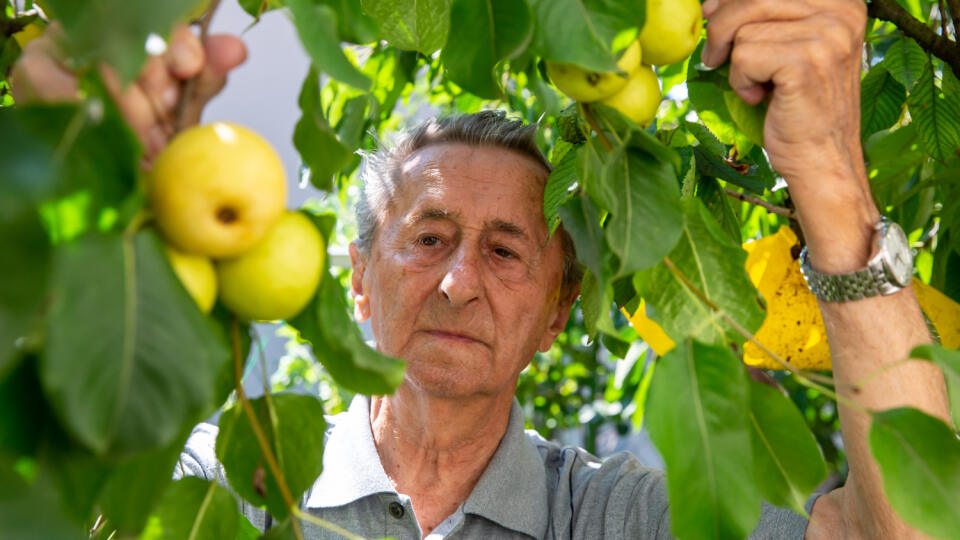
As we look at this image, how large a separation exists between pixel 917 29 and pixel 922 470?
2.51 ft

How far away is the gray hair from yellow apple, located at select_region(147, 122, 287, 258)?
1277 mm

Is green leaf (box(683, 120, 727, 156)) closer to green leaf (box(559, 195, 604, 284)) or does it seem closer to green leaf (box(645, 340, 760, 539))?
green leaf (box(559, 195, 604, 284))

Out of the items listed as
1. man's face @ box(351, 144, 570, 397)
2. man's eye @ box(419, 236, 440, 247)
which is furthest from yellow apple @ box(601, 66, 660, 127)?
man's eye @ box(419, 236, 440, 247)

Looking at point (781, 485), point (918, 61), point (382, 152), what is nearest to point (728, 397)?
point (781, 485)

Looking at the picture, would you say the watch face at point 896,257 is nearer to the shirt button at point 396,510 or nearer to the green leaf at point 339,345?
the green leaf at point 339,345

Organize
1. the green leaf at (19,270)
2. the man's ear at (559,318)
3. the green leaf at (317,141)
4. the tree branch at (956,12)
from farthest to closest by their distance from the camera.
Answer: the man's ear at (559,318) < the tree branch at (956,12) < the green leaf at (317,141) < the green leaf at (19,270)

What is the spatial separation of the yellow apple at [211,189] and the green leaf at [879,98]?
1.14m

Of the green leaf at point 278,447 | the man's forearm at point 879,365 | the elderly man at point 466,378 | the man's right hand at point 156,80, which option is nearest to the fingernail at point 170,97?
the man's right hand at point 156,80

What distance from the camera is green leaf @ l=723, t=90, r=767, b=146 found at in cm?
95

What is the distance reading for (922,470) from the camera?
2.08 ft

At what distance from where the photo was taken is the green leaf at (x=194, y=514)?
0.65 metres

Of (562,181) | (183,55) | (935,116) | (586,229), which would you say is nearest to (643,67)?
(586,229)

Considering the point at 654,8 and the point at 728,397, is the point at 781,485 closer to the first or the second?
the point at 728,397

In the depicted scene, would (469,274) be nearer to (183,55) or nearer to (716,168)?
(716,168)
